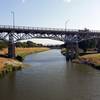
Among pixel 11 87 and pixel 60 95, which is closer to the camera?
pixel 60 95

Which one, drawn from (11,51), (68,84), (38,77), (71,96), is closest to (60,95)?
(71,96)

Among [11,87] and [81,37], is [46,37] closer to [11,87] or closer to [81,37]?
[81,37]

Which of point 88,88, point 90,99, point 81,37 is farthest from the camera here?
point 81,37

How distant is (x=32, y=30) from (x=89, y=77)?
1732 inches

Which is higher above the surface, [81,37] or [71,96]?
[81,37]

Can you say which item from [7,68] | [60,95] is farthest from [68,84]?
[7,68]

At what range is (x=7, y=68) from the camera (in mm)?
65375

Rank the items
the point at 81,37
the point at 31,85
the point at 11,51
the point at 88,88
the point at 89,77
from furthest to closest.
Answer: the point at 81,37 → the point at 11,51 → the point at 89,77 → the point at 31,85 → the point at 88,88

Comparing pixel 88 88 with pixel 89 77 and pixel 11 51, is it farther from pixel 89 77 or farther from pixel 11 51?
pixel 11 51

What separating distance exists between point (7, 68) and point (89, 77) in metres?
20.4

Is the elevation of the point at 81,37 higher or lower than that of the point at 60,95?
higher

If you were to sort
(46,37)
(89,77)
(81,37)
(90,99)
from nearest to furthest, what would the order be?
(90,99), (89,77), (46,37), (81,37)

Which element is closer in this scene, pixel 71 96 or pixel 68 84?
pixel 71 96

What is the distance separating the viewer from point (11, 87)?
4612 cm
